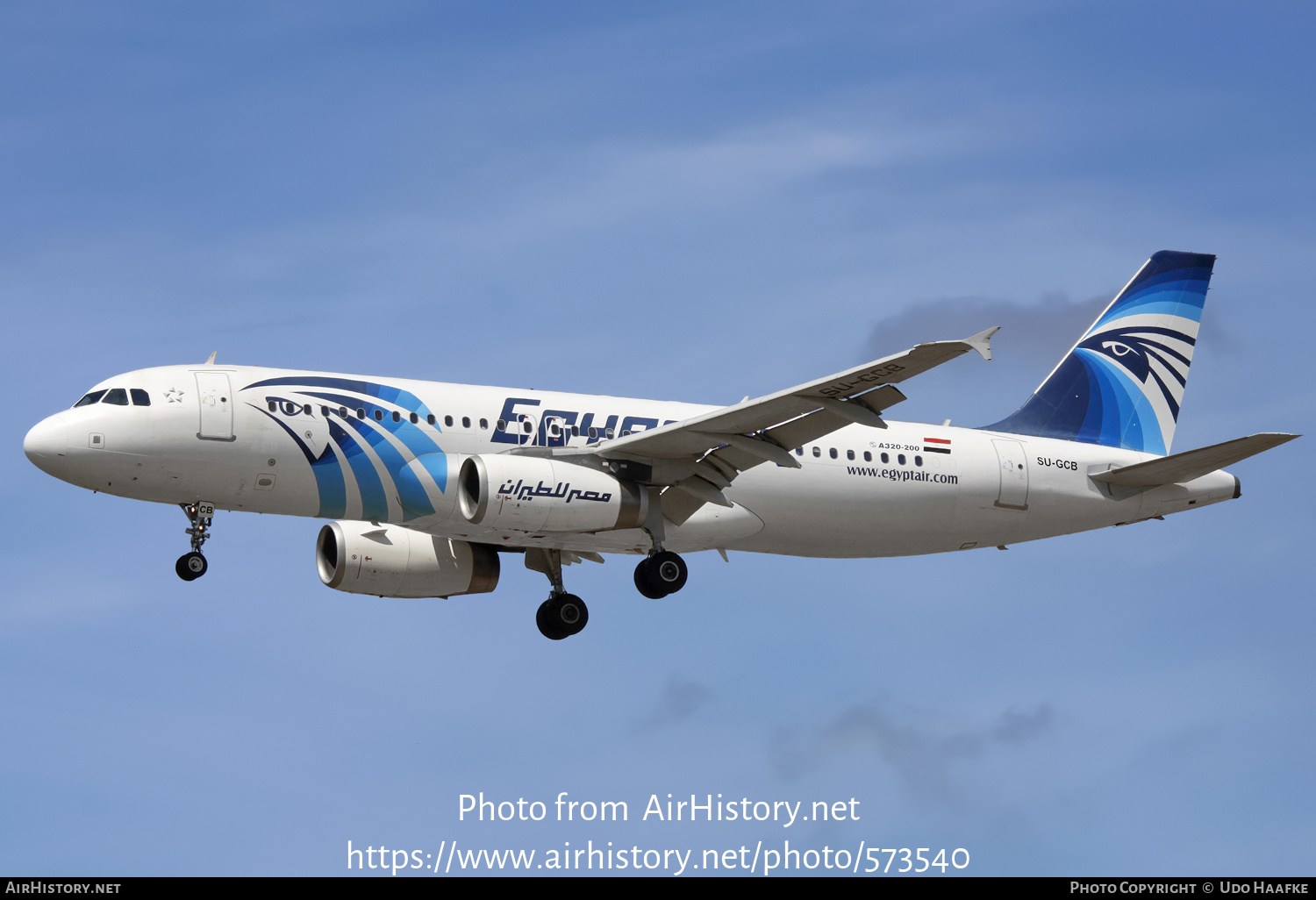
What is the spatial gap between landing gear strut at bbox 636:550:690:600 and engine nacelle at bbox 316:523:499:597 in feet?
16.5

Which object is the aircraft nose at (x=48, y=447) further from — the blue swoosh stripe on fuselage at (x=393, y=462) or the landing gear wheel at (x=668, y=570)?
the landing gear wheel at (x=668, y=570)

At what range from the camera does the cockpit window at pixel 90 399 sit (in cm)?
3212

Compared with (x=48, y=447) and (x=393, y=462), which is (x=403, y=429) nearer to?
(x=393, y=462)

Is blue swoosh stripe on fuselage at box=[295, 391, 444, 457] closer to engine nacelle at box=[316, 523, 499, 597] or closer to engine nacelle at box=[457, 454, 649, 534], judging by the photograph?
engine nacelle at box=[457, 454, 649, 534]

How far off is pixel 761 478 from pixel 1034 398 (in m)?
8.58

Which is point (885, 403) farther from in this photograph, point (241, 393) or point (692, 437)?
point (241, 393)

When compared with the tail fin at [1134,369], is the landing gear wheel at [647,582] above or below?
below

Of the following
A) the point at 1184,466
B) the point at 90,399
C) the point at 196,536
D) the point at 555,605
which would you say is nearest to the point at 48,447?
the point at 90,399

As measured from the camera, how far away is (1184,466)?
36.8 m

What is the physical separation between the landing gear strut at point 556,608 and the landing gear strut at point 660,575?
3.86 m

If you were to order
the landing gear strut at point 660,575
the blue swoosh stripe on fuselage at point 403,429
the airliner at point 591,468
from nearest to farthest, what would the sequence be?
the airliner at point 591,468 < the blue swoosh stripe on fuselage at point 403,429 < the landing gear strut at point 660,575

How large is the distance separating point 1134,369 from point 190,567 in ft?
75.6

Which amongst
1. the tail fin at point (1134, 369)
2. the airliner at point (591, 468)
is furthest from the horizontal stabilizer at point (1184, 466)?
the tail fin at point (1134, 369)

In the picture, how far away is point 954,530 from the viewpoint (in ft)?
122
